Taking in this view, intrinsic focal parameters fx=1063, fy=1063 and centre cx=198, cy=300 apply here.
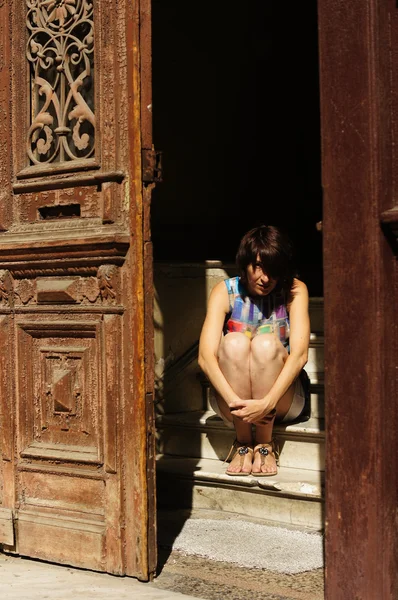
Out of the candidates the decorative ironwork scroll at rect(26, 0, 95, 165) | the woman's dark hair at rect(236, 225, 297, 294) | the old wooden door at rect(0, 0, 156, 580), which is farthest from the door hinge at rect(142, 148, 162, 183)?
the woman's dark hair at rect(236, 225, 297, 294)

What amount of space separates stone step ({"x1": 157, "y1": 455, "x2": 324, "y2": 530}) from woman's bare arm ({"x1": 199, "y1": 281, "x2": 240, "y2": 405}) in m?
0.44

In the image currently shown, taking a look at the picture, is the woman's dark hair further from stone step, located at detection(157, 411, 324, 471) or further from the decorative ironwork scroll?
the decorative ironwork scroll

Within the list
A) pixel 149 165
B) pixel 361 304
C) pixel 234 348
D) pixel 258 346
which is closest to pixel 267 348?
pixel 258 346

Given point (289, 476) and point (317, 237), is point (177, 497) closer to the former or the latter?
point (289, 476)

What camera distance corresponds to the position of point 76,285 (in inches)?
190

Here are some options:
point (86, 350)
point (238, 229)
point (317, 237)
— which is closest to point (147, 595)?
point (86, 350)

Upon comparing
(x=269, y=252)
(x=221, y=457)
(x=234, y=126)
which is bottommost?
(x=221, y=457)

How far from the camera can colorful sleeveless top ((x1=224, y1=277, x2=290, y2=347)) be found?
5555mm

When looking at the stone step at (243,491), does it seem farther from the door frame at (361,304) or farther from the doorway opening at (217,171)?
the door frame at (361,304)

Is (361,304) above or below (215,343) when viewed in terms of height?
above

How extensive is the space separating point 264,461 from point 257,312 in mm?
784

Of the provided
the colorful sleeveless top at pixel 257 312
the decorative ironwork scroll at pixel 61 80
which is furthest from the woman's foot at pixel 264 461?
the decorative ironwork scroll at pixel 61 80

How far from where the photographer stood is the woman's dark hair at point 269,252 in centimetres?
524

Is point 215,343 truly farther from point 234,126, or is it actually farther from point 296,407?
point 234,126
